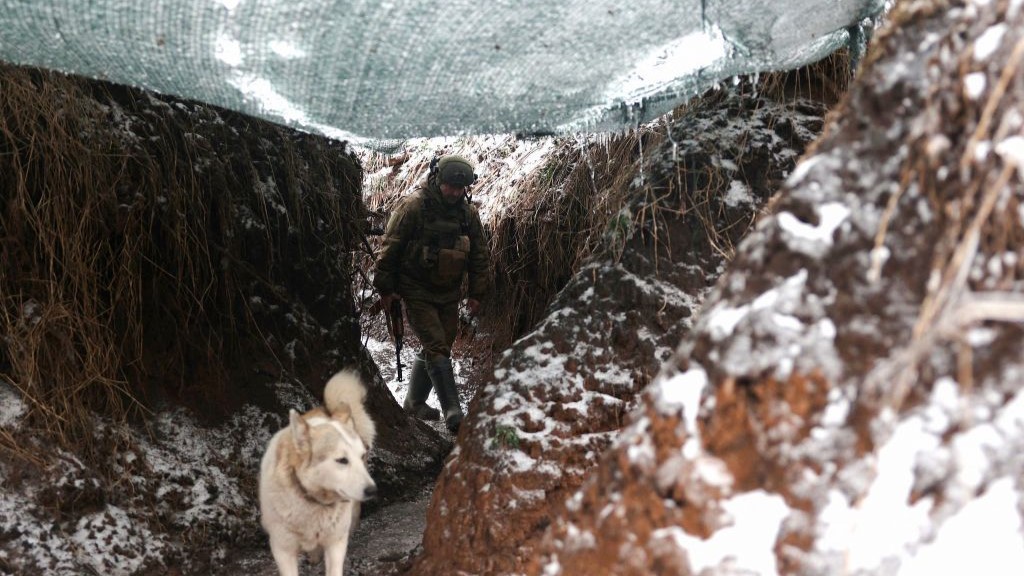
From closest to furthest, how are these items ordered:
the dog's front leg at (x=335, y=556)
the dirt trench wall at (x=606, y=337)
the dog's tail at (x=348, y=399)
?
the dirt trench wall at (x=606, y=337) < the dog's front leg at (x=335, y=556) < the dog's tail at (x=348, y=399)

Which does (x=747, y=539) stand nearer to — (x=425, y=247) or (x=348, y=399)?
(x=348, y=399)

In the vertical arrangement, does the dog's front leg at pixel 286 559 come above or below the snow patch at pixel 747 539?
above

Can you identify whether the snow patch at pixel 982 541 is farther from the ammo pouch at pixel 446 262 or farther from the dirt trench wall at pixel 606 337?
the ammo pouch at pixel 446 262

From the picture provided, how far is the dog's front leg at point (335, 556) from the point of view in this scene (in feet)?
12.6

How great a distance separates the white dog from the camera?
3.73m

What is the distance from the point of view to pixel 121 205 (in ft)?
15.2

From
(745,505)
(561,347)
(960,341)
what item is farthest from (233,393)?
(960,341)

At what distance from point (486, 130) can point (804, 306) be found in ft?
8.42

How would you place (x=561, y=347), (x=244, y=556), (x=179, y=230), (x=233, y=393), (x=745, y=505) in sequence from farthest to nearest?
(x=233, y=393) → (x=179, y=230) → (x=244, y=556) → (x=561, y=347) → (x=745, y=505)

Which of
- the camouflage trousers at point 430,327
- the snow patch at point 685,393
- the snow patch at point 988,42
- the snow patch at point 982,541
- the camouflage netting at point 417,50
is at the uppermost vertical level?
the camouflage trousers at point 430,327

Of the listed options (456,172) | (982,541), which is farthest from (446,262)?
(982,541)

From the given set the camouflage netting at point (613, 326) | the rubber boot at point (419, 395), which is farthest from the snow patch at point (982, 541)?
the rubber boot at point (419, 395)

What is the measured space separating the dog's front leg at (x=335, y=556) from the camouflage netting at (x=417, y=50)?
192cm

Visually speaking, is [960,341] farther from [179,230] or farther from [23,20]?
[179,230]
